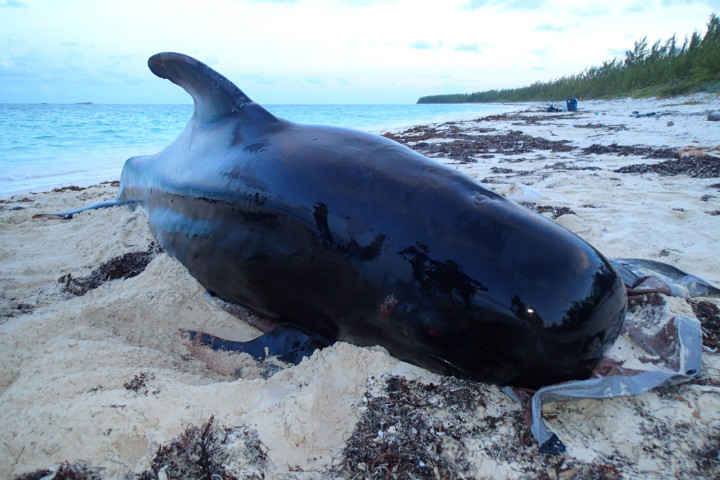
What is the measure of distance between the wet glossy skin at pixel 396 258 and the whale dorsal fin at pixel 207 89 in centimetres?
19

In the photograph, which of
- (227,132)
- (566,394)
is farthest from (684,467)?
(227,132)

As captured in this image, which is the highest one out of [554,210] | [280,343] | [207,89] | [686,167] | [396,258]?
[207,89]

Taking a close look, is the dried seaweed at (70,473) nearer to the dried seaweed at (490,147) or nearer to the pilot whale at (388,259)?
the pilot whale at (388,259)

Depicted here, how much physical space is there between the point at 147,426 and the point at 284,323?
1.17m

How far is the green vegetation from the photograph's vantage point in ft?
68.2

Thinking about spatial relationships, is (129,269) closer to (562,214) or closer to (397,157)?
(397,157)

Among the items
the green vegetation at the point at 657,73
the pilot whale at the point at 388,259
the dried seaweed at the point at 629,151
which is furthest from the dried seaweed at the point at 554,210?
the green vegetation at the point at 657,73

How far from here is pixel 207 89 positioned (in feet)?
13.0

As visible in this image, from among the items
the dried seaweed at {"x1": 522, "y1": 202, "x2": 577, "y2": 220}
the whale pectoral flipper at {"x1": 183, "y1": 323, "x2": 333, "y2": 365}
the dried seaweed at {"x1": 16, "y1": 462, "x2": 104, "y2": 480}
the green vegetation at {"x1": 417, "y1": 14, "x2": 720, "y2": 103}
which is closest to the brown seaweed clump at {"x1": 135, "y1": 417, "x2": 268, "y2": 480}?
the dried seaweed at {"x1": 16, "y1": 462, "x2": 104, "y2": 480}

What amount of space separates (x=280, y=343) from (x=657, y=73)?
31.9m

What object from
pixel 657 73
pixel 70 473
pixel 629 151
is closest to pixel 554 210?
pixel 70 473

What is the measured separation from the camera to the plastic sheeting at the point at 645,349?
209cm

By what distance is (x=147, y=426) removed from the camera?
2.01m

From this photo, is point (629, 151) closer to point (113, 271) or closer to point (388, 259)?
point (388, 259)
